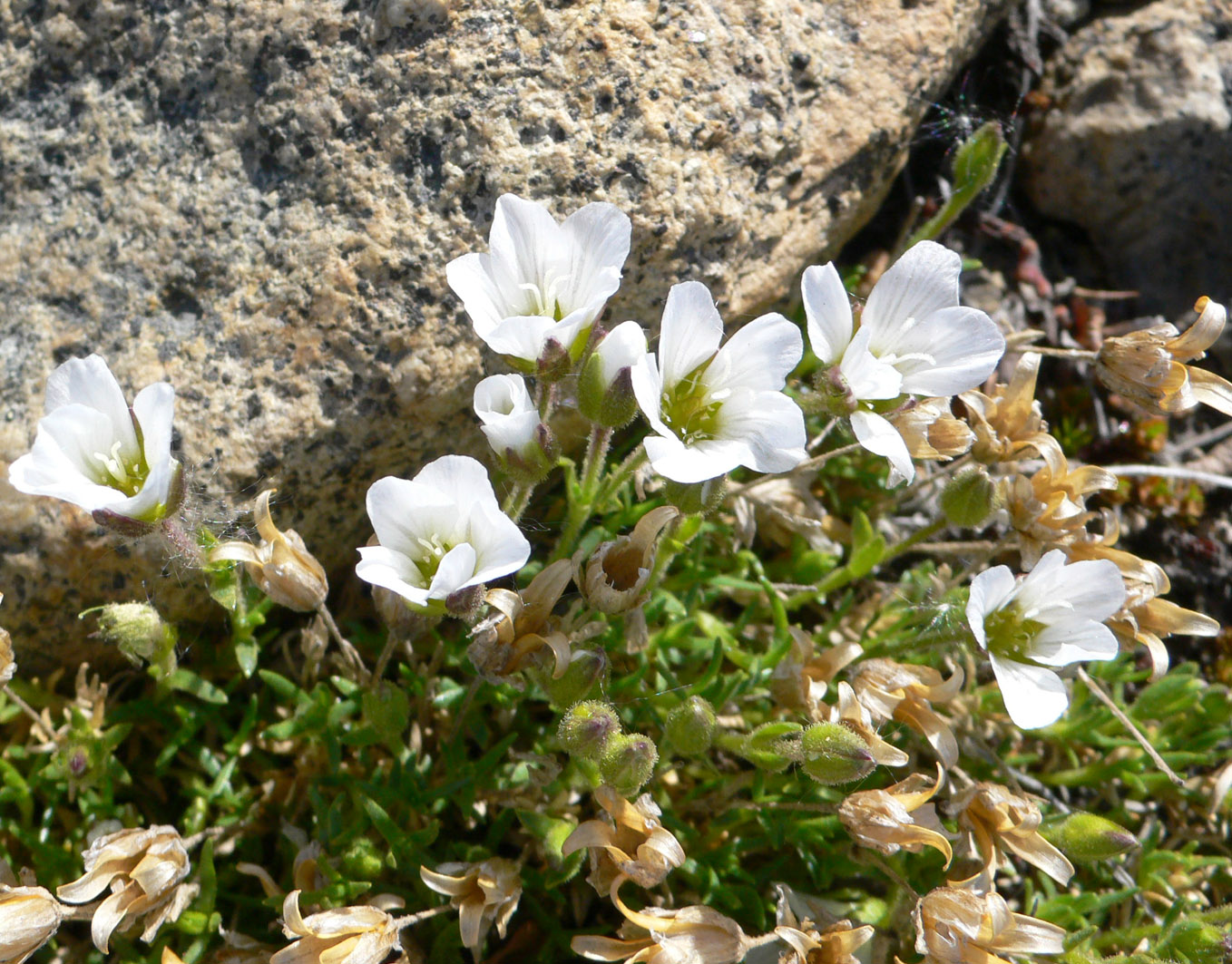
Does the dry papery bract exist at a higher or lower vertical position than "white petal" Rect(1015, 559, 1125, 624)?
lower

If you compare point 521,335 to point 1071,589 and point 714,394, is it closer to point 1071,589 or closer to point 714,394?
point 714,394

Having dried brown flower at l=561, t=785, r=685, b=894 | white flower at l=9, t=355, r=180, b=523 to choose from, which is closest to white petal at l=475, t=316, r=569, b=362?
white flower at l=9, t=355, r=180, b=523

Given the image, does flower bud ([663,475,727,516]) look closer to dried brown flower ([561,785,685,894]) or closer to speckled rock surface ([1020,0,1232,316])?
dried brown flower ([561,785,685,894])

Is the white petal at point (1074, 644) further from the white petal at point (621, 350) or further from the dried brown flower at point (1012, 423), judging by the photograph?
the white petal at point (621, 350)

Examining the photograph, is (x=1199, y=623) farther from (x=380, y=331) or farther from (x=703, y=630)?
(x=380, y=331)

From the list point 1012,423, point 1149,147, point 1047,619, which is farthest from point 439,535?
point 1149,147

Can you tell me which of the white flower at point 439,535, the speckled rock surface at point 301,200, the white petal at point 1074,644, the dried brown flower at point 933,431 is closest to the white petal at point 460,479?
the white flower at point 439,535
